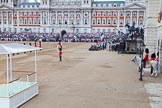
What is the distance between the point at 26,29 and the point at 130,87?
11929 centimetres

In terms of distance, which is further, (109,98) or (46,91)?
(46,91)

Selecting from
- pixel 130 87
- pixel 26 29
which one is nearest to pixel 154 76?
pixel 130 87

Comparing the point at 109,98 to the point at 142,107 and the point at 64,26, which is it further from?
the point at 64,26

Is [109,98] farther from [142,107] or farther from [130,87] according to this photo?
[130,87]

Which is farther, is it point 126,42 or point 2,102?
point 126,42

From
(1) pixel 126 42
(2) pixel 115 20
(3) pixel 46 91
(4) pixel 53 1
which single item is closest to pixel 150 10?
(1) pixel 126 42

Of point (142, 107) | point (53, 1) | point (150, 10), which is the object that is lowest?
point (142, 107)

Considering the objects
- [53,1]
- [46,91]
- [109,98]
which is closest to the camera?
[109,98]

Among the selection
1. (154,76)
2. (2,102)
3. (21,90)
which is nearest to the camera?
(2,102)

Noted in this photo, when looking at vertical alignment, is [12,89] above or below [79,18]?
below

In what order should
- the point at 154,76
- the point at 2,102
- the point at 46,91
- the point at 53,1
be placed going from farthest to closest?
the point at 53,1, the point at 154,76, the point at 46,91, the point at 2,102

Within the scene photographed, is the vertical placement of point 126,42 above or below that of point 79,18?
below

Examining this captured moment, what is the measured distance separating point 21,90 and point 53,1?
4848 inches

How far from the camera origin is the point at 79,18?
130000mm
